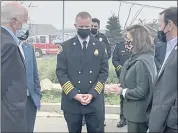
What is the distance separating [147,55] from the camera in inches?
139

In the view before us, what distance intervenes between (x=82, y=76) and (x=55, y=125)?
83.3 inches

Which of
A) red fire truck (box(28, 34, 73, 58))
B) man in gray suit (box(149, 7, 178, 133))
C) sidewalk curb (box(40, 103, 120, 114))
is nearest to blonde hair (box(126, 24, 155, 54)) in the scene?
man in gray suit (box(149, 7, 178, 133))

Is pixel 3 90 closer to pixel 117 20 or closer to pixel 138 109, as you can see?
pixel 138 109

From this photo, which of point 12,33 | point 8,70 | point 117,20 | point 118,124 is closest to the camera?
point 8,70

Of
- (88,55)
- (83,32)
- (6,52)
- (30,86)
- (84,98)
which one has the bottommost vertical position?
(84,98)

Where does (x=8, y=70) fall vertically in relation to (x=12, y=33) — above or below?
below

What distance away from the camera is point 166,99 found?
2.75 meters

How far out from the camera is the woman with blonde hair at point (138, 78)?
3.47m

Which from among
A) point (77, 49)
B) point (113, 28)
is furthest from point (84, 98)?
point (113, 28)

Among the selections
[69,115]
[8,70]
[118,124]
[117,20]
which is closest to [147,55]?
[69,115]

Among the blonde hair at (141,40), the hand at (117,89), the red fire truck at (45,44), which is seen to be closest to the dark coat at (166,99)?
the blonde hair at (141,40)

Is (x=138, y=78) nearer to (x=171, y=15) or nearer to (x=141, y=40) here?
(x=141, y=40)

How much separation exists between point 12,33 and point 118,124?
10.1 ft

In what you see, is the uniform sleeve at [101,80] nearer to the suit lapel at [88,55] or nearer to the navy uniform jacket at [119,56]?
the suit lapel at [88,55]
